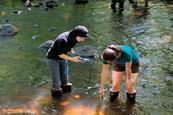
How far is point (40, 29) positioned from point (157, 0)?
8.39 m

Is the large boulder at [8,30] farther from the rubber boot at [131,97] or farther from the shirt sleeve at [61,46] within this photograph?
the rubber boot at [131,97]

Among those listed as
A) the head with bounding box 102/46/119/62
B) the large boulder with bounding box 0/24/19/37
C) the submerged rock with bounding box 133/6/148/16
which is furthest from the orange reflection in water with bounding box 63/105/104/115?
the submerged rock with bounding box 133/6/148/16

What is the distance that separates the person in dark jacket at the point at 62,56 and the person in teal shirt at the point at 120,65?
2.39ft

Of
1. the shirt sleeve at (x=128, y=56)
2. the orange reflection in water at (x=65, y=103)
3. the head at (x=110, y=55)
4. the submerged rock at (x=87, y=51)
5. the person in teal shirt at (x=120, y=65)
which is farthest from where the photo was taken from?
the submerged rock at (x=87, y=51)

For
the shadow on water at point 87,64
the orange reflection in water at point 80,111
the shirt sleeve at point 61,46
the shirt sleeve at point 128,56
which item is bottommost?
the orange reflection in water at point 80,111

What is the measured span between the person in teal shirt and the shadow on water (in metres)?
0.28

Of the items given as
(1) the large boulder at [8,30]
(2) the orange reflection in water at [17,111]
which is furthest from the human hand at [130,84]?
→ (1) the large boulder at [8,30]

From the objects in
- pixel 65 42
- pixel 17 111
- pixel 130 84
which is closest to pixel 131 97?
pixel 130 84

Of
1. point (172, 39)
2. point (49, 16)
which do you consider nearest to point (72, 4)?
point (49, 16)

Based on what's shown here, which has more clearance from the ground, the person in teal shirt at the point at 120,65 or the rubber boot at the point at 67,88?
the person in teal shirt at the point at 120,65

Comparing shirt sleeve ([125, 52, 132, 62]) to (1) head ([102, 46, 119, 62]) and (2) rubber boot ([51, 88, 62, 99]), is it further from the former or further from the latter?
(2) rubber boot ([51, 88, 62, 99])

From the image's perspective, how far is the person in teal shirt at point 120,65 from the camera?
25.8 ft

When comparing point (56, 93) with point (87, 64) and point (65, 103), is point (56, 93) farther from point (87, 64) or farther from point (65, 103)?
point (87, 64)

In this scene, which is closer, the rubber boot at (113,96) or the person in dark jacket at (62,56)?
the person in dark jacket at (62,56)
